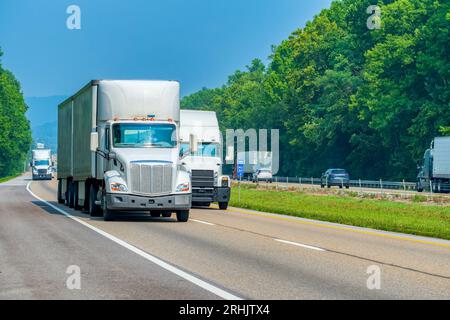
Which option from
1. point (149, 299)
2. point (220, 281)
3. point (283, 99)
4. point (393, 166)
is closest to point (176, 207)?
point (220, 281)

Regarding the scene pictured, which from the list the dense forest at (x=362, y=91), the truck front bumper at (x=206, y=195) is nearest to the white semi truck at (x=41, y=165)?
the dense forest at (x=362, y=91)

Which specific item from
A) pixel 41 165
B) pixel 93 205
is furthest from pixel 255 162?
pixel 93 205

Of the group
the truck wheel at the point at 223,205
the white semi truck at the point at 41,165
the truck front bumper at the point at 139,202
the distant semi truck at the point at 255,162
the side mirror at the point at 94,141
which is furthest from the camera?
the distant semi truck at the point at 255,162

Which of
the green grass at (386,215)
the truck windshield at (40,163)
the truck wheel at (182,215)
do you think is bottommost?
the green grass at (386,215)

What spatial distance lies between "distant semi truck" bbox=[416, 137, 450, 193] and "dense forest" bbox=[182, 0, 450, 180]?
3.02m

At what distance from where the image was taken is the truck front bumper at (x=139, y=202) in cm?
2358

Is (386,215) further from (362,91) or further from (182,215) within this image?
(362,91)

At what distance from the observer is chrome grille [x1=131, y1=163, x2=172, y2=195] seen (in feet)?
77.5

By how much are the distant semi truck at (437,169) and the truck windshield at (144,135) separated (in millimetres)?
33415

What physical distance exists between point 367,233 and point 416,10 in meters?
49.4

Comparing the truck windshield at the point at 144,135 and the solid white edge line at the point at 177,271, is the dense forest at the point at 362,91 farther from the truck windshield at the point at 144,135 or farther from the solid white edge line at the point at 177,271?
the solid white edge line at the point at 177,271

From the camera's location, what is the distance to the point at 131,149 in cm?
2447

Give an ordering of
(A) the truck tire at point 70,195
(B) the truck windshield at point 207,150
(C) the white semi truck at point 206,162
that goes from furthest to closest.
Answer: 1. (B) the truck windshield at point 207,150
2. (C) the white semi truck at point 206,162
3. (A) the truck tire at point 70,195
